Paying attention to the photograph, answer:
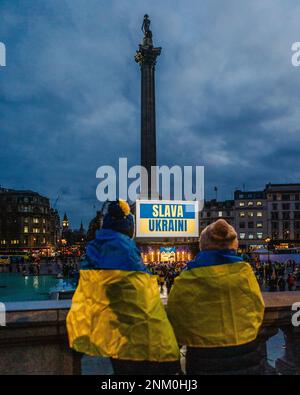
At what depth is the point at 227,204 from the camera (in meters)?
99.3

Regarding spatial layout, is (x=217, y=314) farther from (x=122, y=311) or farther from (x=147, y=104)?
(x=147, y=104)

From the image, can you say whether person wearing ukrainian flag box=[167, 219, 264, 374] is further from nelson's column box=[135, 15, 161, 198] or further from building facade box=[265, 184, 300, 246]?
building facade box=[265, 184, 300, 246]

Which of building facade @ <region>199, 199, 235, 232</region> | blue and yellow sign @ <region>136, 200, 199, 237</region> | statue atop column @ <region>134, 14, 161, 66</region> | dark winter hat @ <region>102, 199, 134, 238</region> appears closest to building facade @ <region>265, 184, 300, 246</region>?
building facade @ <region>199, 199, 235, 232</region>

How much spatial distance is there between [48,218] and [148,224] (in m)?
95.0

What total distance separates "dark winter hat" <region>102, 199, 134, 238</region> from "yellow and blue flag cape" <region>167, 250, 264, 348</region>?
→ 59 centimetres

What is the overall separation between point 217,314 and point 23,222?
113625mm

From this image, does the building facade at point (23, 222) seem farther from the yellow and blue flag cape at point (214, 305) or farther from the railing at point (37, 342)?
the yellow and blue flag cape at point (214, 305)

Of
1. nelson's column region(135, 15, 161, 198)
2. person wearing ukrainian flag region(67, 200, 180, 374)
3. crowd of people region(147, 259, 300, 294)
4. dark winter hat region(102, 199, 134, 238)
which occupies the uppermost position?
nelson's column region(135, 15, 161, 198)

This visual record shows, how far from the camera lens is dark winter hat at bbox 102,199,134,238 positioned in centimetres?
313

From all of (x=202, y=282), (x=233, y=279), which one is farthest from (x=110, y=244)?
(x=233, y=279)

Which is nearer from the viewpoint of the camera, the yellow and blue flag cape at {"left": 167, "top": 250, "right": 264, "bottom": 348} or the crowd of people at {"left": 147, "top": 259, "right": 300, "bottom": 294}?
the yellow and blue flag cape at {"left": 167, "top": 250, "right": 264, "bottom": 348}

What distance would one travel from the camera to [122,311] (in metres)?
2.78

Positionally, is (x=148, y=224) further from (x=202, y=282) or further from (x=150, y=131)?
(x=202, y=282)

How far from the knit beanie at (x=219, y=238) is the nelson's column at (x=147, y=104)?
143 feet
